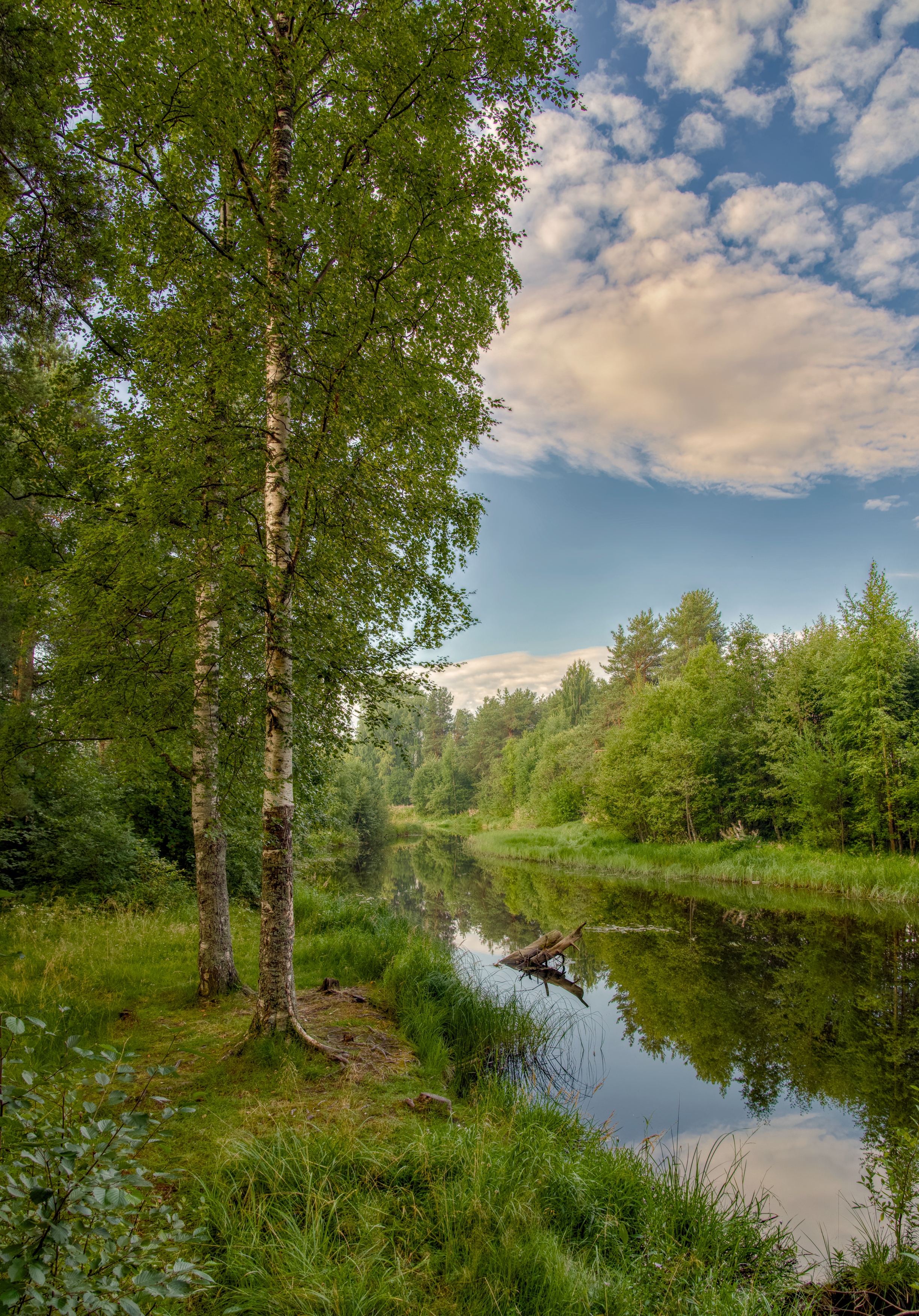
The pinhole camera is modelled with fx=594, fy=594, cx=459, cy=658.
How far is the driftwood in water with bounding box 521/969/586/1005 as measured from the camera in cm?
961

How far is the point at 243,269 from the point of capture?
4.70 metres

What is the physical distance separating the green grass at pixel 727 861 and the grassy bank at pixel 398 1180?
14.9m

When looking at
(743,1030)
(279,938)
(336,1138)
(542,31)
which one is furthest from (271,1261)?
(542,31)

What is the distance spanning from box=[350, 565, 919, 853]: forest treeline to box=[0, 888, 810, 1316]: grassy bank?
110 inches

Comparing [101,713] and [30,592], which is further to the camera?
[30,592]

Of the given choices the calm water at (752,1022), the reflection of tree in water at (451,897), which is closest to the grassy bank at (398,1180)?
the calm water at (752,1022)

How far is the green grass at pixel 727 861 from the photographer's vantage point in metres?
16.7

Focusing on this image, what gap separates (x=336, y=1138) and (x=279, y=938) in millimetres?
1763

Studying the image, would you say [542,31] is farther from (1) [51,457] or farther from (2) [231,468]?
(1) [51,457]

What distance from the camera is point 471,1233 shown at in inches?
118

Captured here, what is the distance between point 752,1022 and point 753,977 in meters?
2.25

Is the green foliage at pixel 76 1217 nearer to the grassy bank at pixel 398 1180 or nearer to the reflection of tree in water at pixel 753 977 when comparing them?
the grassy bank at pixel 398 1180

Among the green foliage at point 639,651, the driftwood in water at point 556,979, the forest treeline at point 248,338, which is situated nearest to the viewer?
the forest treeline at point 248,338

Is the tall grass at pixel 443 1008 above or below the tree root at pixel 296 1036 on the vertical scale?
below
